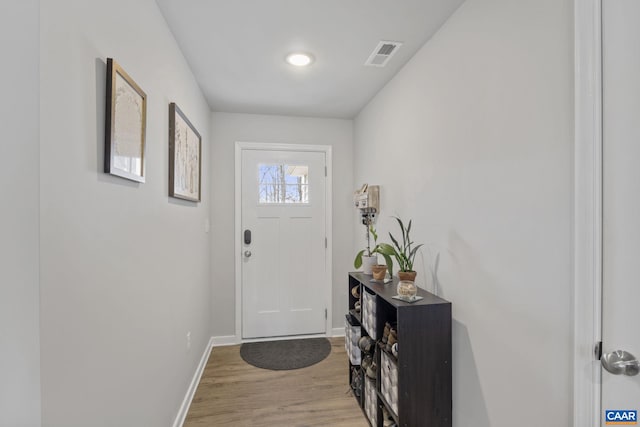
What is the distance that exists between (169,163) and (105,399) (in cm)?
116

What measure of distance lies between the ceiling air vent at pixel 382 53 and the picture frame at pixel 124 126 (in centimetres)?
139

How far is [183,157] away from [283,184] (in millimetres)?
1344

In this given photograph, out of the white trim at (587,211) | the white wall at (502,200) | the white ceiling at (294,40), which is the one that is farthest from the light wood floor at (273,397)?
the white ceiling at (294,40)

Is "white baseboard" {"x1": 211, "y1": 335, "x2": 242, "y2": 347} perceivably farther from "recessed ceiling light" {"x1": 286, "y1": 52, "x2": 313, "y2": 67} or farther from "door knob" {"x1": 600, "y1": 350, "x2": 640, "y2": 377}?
"door knob" {"x1": 600, "y1": 350, "x2": 640, "y2": 377}

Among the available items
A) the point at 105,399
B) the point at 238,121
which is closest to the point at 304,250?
the point at 238,121

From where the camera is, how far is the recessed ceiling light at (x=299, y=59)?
6.56 ft

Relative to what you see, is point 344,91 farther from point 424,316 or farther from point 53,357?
point 53,357

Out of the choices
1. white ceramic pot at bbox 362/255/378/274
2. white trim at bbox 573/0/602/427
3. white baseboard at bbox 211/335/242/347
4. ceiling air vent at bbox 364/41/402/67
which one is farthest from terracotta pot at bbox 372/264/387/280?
white baseboard at bbox 211/335/242/347

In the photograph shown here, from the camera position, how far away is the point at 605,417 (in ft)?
2.90

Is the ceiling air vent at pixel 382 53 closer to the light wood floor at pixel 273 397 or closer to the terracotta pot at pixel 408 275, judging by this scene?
the terracotta pot at pixel 408 275

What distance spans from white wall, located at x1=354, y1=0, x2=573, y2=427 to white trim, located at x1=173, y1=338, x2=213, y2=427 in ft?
5.25

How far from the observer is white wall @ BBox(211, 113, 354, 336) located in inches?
122

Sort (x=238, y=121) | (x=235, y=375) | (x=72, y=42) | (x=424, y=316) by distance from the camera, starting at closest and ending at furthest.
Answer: (x=72, y=42), (x=424, y=316), (x=235, y=375), (x=238, y=121)

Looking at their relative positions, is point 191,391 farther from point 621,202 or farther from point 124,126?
point 621,202
